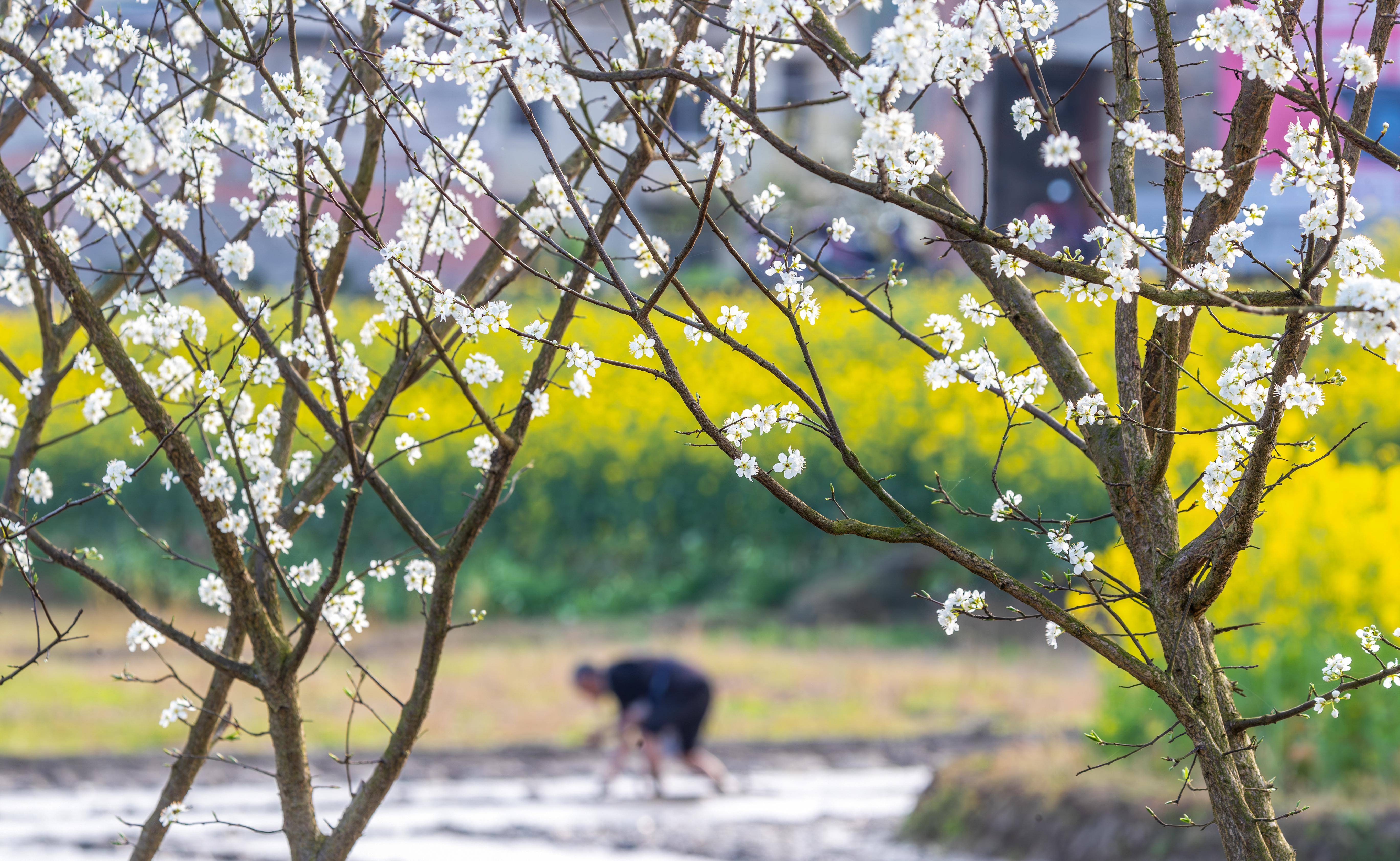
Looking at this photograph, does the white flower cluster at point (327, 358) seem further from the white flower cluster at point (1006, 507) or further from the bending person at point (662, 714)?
the bending person at point (662, 714)

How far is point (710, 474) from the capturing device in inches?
402

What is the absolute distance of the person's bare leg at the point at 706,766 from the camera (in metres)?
6.41

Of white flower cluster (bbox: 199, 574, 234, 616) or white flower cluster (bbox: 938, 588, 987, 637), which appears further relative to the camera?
white flower cluster (bbox: 199, 574, 234, 616)

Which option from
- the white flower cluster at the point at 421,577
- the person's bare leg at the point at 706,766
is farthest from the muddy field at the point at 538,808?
the white flower cluster at the point at 421,577

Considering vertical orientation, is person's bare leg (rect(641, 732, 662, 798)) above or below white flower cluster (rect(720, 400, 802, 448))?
above

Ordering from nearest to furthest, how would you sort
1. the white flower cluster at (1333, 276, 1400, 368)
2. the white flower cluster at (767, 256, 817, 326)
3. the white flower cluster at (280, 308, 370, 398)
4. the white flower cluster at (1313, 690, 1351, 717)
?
the white flower cluster at (1333, 276, 1400, 368) < the white flower cluster at (1313, 690, 1351, 717) < the white flower cluster at (767, 256, 817, 326) < the white flower cluster at (280, 308, 370, 398)

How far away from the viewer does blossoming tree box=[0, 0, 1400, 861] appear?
5.28ft

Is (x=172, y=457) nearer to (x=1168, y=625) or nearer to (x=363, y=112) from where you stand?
(x=363, y=112)

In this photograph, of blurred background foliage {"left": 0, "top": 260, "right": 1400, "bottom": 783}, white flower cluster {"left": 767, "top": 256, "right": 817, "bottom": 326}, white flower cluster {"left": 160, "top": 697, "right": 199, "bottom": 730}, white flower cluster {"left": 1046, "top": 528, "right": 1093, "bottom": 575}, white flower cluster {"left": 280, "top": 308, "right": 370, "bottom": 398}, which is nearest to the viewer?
white flower cluster {"left": 1046, "top": 528, "right": 1093, "bottom": 575}

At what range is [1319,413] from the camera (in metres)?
8.53

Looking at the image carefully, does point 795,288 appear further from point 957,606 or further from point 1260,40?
point 1260,40

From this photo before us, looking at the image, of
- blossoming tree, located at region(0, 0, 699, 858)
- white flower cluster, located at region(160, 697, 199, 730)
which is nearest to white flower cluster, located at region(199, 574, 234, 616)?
blossoming tree, located at region(0, 0, 699, 858)

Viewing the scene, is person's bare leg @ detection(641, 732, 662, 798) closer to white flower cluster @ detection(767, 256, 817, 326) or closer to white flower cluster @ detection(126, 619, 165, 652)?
white flower cluster @ detection(126, 619, 165, 652)

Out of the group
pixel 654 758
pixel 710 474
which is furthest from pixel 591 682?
pixel 710 474
